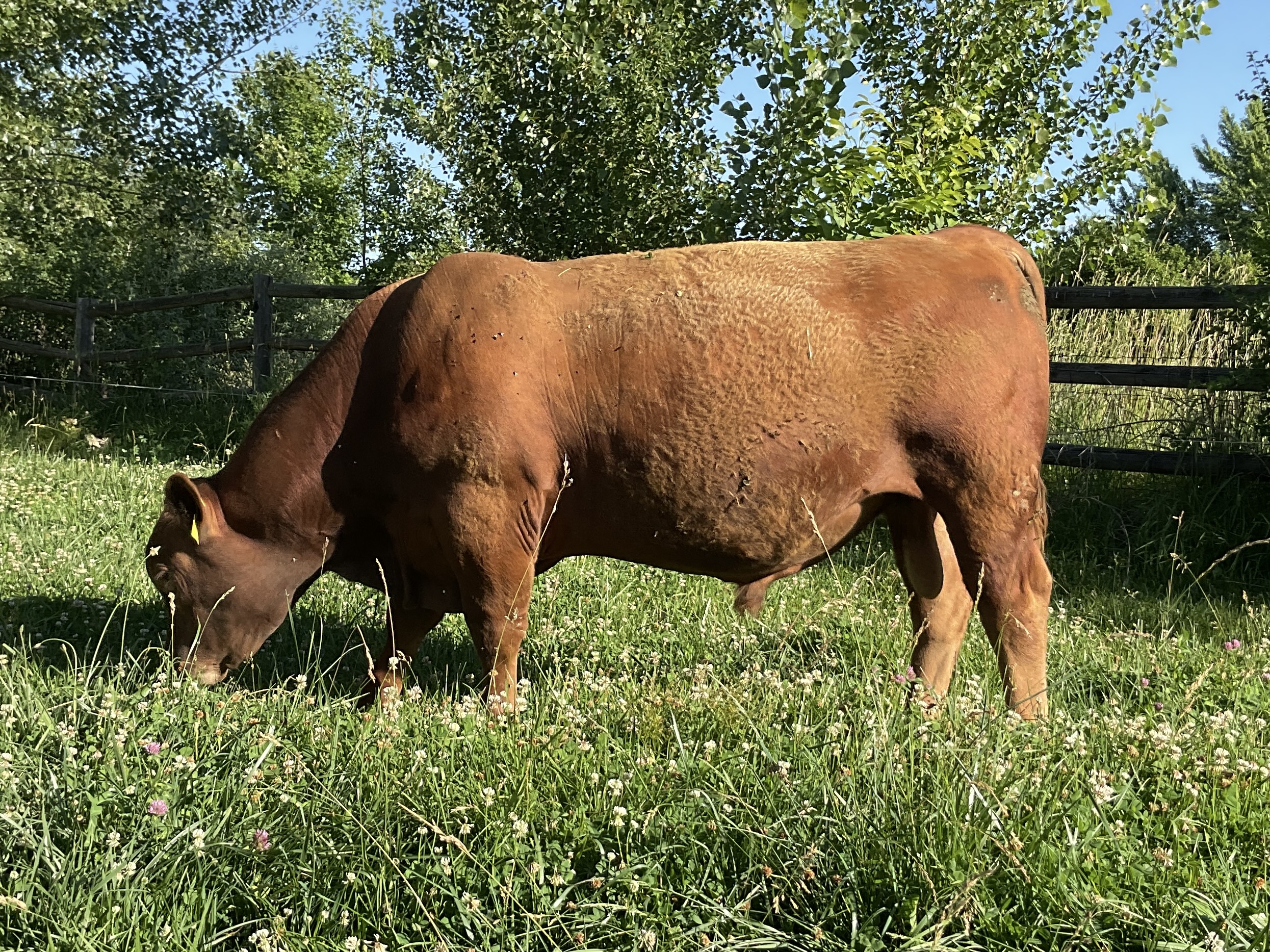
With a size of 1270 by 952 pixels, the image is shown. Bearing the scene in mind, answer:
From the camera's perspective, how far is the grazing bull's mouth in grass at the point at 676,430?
347 cm

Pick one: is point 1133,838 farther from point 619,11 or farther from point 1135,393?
point 619,11

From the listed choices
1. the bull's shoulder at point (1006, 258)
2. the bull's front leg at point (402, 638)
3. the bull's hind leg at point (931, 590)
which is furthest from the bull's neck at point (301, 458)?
the bull's shoulder at point (1006, 258)

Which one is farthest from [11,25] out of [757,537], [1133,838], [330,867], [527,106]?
[1133,838]

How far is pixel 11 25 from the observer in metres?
10.0

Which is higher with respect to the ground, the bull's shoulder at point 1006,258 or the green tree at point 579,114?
the green tree at point 579,114

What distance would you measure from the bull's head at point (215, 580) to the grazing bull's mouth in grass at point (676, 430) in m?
0.01

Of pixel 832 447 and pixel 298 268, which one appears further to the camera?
pixel 298 268

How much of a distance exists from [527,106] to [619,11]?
1.15 metres

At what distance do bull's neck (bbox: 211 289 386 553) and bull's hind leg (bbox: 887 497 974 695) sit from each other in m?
2.15

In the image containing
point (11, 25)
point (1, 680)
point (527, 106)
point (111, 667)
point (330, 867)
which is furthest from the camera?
point (11, 25)

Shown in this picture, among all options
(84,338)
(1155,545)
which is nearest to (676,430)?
(1155,545)

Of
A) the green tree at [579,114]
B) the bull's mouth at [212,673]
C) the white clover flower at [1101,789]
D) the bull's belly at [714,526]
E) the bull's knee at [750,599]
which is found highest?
the green tree at [579,114]

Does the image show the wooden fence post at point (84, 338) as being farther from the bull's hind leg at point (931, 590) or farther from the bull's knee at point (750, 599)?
the bull's hind leg at point (931, 590)

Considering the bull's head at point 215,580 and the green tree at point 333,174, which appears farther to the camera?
the green tree at point 333,174
